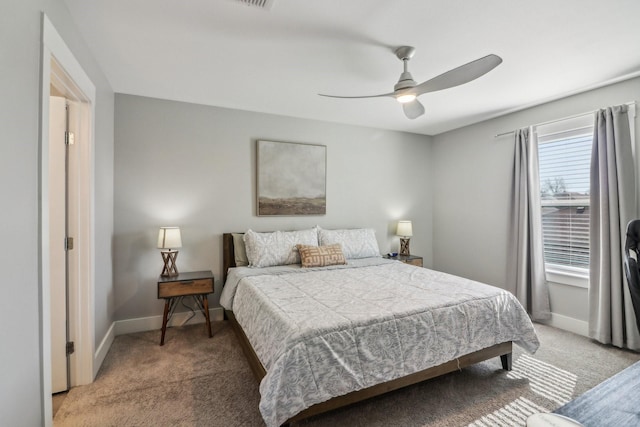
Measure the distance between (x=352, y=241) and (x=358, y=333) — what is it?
2149 millimetres

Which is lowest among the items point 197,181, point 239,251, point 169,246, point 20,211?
point 239,251

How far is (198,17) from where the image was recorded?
1.92 m

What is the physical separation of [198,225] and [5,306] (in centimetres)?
239

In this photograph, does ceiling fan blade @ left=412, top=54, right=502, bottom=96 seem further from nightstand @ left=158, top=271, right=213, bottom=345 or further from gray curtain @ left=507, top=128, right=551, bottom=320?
nightstand @ left=158, top=271, right=213, bottom=345

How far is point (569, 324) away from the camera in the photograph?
325cm

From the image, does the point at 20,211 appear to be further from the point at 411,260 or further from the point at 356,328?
the point at 411,260

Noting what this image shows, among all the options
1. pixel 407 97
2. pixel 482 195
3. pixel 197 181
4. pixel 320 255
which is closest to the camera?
pixel 407 97

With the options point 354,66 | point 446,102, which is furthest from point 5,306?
point 446,102

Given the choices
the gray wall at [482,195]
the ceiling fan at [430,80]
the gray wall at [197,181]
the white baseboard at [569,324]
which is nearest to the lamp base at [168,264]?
the gray wall at [197,181]

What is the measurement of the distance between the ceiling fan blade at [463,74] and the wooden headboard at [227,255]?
255cm

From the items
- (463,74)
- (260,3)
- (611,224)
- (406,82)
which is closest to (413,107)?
(406,82)

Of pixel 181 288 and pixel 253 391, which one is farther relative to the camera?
pixel 181 288

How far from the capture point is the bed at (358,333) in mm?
1608

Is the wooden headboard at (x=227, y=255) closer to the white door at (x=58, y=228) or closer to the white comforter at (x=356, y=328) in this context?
the white comforter at (x=356, y=328)
